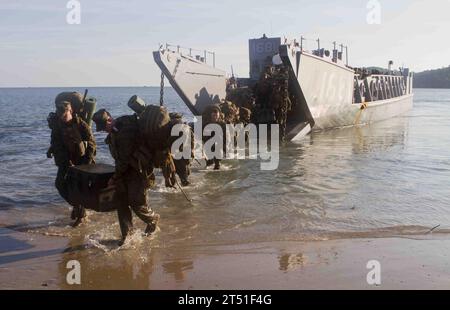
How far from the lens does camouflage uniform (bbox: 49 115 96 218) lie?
637 centimetres

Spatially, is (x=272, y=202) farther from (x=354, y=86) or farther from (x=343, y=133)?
(x=354, y=86)

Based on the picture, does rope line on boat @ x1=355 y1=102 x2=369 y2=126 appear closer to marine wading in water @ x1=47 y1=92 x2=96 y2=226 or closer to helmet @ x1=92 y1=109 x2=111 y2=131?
marine wading in water @ x1=47 y1=92 x2=96 y2=226

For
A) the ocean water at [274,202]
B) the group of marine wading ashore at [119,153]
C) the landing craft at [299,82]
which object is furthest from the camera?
the landing craft at [299,82]

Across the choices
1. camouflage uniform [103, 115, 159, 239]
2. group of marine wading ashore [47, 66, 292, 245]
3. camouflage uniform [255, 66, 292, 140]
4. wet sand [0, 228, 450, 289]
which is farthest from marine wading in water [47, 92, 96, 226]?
camouflage uniform [255, 66, 292, 140]

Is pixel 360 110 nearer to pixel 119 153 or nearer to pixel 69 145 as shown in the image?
pixel 69 145

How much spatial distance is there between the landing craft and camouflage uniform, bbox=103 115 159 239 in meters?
9.22

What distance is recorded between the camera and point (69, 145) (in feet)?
21.0

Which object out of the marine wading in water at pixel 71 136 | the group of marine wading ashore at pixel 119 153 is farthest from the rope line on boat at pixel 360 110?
the marine wading in water at pixel 71 136

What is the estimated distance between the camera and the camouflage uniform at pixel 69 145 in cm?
637

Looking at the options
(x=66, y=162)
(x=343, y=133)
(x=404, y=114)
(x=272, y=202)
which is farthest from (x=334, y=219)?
(x=404, y=114)

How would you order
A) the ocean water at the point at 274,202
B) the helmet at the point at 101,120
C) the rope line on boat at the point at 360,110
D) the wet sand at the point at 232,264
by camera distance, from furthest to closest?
1. the rope line on boat at the point at 360,110
2. the ocean water at the point at 274,202
3. the helmet at the point at 101,120
4. the wet sand at the point at 232,264

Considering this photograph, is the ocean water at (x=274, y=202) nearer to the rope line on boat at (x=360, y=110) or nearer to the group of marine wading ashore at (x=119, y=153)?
the group of marine wading ashore at (x=119, y=153)

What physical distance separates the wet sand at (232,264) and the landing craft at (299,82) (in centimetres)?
963
